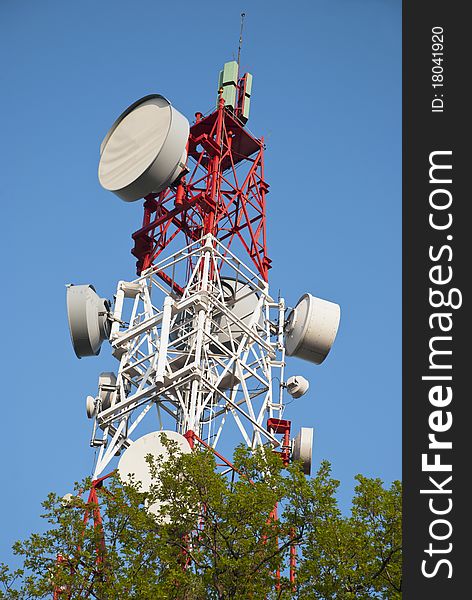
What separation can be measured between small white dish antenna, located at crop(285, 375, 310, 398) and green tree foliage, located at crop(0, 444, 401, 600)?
13061 millimetres

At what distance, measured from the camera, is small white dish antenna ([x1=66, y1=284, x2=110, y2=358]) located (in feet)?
142

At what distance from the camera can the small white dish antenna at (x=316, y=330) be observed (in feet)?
142

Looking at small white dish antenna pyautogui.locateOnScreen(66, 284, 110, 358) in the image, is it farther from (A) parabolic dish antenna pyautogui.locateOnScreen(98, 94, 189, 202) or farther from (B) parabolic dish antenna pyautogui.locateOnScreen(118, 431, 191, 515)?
(B) parabolic dish antenna pyautogui.locateOnScreen(118, 431, 191, 515)

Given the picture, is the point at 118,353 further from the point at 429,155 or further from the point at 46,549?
the point at 429,155

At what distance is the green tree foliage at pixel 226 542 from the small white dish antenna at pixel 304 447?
976 centimetres

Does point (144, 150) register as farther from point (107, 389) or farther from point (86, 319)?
point (107, 389)

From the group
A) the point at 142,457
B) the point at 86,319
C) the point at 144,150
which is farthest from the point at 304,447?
the point at 144,150

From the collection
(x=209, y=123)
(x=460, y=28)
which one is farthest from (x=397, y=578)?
(x=209, y=123)

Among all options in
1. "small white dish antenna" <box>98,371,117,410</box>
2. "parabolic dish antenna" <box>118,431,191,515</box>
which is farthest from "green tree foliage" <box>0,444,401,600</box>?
"small white dish antenna" <box>98,371,117,410</box>

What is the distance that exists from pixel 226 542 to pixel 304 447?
12.7 m

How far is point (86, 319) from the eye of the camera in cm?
4328

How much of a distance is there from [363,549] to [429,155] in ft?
34.3

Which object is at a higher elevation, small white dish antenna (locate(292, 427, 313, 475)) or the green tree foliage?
small white dish antenna (locate(292, 427, 313, 475))

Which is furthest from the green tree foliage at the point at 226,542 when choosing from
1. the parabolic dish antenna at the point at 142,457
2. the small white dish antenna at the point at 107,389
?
the small white dish antenna at the point at 107,389
